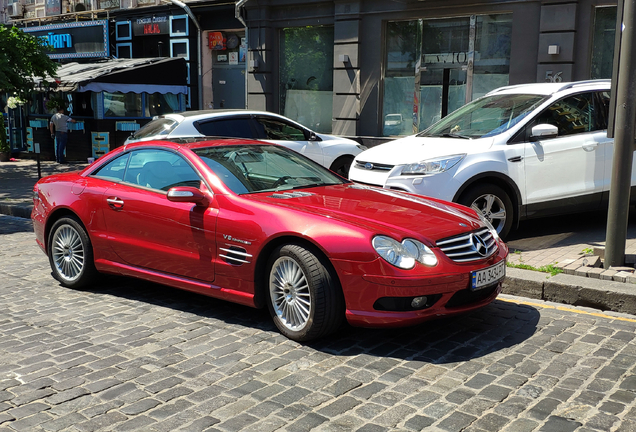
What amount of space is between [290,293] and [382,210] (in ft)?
3.05

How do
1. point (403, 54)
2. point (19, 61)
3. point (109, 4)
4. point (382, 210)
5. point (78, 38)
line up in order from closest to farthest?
1. point (382, 210)
2. point (19, 61)
3. point (403, 54)
4. point (109, 4)
5. point (78, 38)

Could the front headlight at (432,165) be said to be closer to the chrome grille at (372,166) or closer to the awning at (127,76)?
the chrome grille at (372,166)

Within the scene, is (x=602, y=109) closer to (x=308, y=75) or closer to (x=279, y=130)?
(x=279, y=130)

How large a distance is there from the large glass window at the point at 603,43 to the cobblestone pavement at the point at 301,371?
9.23 m

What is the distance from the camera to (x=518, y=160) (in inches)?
314

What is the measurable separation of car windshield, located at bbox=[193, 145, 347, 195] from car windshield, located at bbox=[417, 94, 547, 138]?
2.80m

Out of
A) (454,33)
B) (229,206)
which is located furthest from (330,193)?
(454,33)

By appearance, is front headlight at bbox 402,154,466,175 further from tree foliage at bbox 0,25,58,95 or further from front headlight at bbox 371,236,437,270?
tree foliage at bbox 0,25,58,95

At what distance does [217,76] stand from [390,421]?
19.5 meters

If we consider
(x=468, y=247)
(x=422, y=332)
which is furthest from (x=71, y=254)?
(x=468, y=247)

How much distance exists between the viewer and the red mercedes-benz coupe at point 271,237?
4.68 meters

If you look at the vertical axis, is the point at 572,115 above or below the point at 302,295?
above

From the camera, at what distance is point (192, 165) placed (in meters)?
5.77

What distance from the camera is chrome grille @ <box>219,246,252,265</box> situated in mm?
5160
